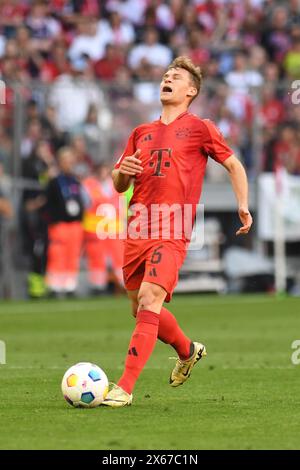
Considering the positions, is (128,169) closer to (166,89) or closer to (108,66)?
(166,89)

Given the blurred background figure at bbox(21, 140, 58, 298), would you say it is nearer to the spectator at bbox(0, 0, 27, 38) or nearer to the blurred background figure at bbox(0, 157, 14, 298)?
the blurred background figure at bbox(0, 157, 14, 298)

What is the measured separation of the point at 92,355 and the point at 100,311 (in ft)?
22.2

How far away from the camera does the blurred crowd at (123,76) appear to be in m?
23.2

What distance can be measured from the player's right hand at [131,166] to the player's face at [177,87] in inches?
21.8

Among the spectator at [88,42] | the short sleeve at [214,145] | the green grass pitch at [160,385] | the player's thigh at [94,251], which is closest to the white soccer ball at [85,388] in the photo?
the green grass pitch at [160,385]

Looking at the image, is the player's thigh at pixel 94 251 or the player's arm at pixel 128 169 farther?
the player's thigh at pixel 94 251

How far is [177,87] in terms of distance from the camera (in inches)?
362

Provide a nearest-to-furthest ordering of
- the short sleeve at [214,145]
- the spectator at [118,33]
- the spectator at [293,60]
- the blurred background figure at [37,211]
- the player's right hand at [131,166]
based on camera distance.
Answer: the player's right hand at [131,166] < the short sleeve at [214,145] < the blurred background figure at [37,211] < the spectator at [118,33] < the spectator at [293,60]

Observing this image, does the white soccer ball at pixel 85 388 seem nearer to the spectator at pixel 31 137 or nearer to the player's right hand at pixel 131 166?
the player's right hand at pixel 131 166

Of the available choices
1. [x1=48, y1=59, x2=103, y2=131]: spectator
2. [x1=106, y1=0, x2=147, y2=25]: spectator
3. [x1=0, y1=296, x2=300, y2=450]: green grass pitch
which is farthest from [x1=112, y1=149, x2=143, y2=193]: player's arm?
[x1=106, y1=0, x2=147, y2=25]: spectator

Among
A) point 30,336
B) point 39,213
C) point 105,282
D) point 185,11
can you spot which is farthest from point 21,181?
point 30,336

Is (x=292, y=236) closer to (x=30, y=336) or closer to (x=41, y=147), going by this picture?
(x=41, y=147)

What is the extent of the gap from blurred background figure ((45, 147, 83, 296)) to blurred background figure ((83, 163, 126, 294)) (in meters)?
0.38

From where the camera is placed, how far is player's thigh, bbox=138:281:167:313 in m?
8.68
